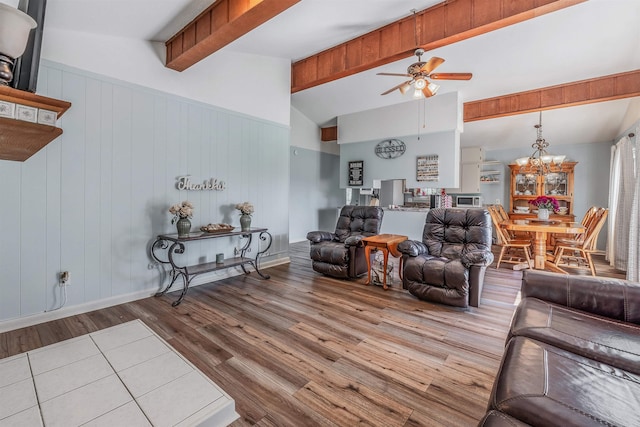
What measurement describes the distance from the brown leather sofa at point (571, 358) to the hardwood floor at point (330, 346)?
0.55 m

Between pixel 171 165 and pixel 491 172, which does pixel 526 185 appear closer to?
pixel 491 172

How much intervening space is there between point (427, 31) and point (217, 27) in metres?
2.30

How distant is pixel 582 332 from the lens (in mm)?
1556

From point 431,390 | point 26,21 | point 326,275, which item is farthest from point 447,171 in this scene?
point 26,21

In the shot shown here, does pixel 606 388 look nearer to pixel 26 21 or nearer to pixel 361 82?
pixel 26 21

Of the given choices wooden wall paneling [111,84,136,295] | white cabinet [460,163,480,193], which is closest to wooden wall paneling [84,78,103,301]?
wooden wall paneling [111,84,136,295]

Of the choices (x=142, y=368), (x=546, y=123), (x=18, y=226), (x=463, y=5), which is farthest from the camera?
(x=546, y=123)

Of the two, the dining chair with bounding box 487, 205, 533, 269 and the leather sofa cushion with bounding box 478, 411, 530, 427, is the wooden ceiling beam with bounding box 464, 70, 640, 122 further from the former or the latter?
the leather sofa cushion with bounding box 478, 411, 530, 427

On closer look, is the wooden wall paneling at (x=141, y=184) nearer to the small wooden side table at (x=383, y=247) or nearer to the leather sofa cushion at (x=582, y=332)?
the small wooden side table at (x=383, y=247)

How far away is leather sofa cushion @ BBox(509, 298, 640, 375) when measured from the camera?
1.36 metres

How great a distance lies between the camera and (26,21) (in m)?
1.63

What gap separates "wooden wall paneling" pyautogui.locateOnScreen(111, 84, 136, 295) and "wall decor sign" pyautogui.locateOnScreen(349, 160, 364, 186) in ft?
15.5

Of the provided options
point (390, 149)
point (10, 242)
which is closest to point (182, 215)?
point (10, 242)

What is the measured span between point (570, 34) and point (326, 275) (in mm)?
4395
